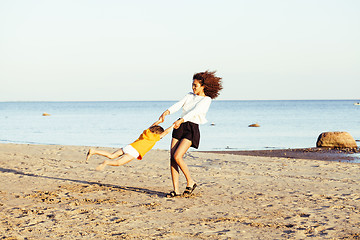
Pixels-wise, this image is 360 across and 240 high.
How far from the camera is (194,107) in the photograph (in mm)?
7168

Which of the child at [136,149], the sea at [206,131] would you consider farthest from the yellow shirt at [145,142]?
the sea at [206,131]

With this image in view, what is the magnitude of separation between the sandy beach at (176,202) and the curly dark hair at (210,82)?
1.71m

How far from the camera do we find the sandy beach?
536cm

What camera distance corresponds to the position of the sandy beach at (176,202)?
211 inches

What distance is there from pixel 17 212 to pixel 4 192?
5.61ft

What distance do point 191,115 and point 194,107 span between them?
0.19 m

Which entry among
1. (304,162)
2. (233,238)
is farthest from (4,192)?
(304,162)

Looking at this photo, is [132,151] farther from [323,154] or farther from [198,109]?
[323,154]

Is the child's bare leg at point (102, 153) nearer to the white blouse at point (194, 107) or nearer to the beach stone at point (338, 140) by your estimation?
the white blouse at point (194, 107)

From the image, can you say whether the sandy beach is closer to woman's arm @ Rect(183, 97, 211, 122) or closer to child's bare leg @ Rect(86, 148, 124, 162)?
child's bare leg @ Rect(86, 148, 124, 162)

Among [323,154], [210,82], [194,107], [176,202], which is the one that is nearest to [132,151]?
[176,202]

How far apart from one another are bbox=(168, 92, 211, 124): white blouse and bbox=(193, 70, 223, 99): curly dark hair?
0.62ft

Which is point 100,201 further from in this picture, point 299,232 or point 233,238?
point 299,232

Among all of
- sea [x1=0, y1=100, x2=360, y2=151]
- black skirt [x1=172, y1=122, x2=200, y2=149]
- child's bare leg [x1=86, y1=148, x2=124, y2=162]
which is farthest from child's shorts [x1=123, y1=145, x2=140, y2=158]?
sea [x1=0, y1=100, x2=360, y2=151]
